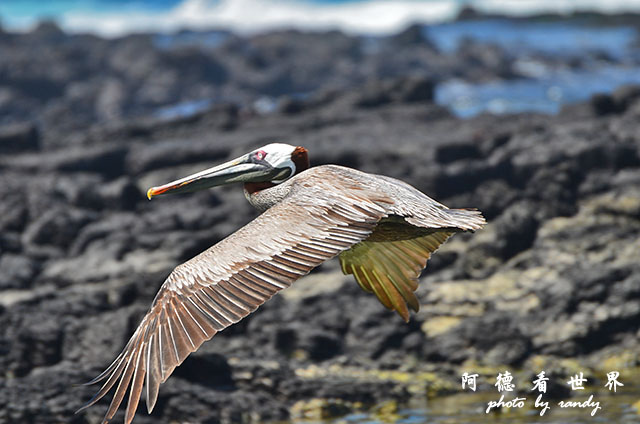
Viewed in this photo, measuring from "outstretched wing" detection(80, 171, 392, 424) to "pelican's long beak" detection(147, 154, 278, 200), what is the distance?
1.91ft

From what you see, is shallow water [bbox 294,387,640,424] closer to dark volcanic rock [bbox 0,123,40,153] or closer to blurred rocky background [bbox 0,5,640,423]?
blurred rocky background [bbox 0,5,640,423]

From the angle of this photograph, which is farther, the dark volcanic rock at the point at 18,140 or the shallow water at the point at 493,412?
the dark volcanic rock at the point at 18,140

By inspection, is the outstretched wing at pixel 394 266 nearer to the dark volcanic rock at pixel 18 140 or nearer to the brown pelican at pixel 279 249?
the brown pelican at pixel 279 249

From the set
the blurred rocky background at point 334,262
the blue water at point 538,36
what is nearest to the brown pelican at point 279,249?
the blurred rocky background at point 334,262

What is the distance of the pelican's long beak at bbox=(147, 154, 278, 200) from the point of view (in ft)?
19.5

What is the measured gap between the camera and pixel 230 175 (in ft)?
20.0

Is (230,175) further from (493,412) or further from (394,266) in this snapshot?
(493,412)

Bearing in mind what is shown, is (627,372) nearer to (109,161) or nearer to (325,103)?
(109,161)

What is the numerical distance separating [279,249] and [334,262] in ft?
17.8

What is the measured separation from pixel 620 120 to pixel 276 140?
5958 mm

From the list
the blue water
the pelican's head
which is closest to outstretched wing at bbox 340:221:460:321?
the pelican's head

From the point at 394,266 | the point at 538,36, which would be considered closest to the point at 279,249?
the point at 394,266

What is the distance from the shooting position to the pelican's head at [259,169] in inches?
238

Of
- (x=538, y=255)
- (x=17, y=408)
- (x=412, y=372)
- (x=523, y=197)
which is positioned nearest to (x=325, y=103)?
(x=523, y=197)
